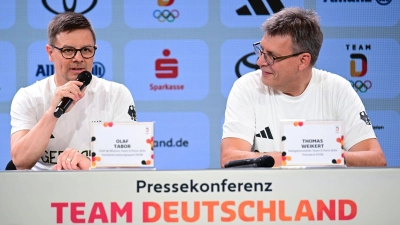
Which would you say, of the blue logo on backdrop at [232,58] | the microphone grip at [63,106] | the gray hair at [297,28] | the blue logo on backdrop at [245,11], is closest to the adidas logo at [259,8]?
the blue logo on backdrop at [245,11]

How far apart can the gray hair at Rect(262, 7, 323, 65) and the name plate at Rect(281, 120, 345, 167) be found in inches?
34.1

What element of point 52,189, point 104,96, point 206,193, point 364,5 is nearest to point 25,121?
point 104,96

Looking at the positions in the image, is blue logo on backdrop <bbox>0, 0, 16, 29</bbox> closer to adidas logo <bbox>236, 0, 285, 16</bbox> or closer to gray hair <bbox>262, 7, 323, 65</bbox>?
adidas logo <bbox>236, 0, 285, 16</bbox>

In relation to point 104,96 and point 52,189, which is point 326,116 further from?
point 52,189

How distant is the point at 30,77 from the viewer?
390cm

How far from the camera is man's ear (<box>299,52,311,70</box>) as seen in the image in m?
2.59

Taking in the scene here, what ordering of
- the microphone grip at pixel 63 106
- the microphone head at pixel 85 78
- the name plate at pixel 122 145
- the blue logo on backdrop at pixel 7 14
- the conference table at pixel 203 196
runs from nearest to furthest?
1. the conference table at pixel 203 196
2. the name plate at pixel 122 145
3. the microphone grip at pixel 63 106
4. the microphone head at pixel 85 78
5. the blue logo on backdrop at pixel 7 14

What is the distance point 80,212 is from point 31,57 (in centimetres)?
263

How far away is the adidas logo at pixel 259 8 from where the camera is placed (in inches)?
154

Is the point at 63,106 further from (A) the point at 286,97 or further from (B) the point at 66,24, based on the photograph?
(A) the point at 286,97

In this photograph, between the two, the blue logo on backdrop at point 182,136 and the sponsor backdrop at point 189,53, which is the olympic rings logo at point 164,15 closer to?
the sponsor backdrop at point 189,53

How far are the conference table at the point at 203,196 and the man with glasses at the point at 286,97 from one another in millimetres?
949

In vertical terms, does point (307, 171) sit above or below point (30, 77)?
below

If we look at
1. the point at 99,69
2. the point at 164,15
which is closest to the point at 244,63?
the point at 164,15
